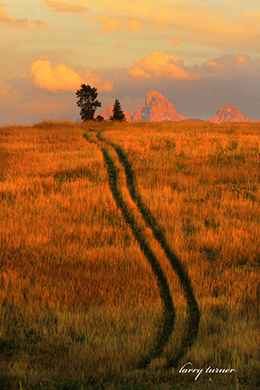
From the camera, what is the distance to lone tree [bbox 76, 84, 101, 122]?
51.7 m

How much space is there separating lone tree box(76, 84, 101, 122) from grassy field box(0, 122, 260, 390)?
3400 cm

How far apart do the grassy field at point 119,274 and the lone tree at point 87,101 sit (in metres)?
34.0

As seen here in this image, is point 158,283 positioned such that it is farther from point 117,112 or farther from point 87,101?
point 117,112

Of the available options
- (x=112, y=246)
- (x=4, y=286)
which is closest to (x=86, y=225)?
(x=112, y=246)

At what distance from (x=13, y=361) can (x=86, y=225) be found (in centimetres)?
621

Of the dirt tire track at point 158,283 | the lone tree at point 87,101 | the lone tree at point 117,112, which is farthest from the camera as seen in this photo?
the lone tree at point 117,112

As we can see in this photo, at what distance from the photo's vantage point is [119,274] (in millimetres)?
8172

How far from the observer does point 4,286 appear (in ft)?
25.2

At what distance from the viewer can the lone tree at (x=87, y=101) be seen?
51.7 meters

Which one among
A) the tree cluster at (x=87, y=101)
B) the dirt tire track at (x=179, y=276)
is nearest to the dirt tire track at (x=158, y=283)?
the dirt tire track at (x=179, y=276)

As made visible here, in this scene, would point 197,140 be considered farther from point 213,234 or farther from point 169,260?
point 169,260

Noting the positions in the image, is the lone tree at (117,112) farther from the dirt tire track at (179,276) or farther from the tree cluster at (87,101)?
the dirt tire track at (179,276)

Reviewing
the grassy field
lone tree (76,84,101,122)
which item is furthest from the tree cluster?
the grassy field

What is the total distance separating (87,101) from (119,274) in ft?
151
